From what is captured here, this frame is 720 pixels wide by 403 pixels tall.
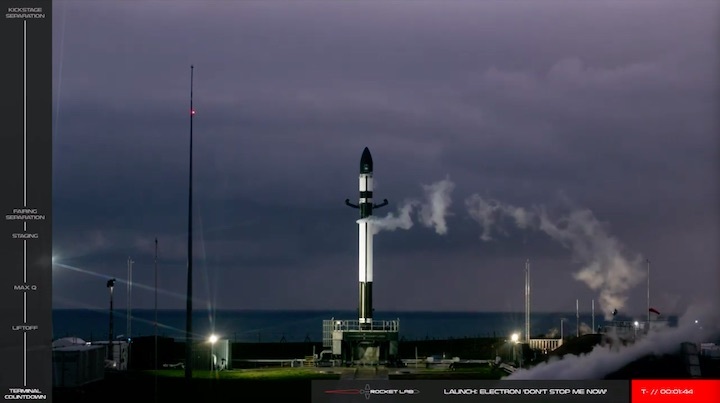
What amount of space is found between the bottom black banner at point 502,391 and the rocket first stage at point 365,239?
39.9 meters

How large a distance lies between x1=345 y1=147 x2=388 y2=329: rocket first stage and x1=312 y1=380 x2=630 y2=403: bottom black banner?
1571 inches

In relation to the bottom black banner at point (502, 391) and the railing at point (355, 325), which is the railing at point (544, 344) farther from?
the bottom black banner at point (502, 391)

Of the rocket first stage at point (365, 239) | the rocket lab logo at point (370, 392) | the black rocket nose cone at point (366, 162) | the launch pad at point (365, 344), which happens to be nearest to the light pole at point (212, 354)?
the launch pad at point (365, 344)

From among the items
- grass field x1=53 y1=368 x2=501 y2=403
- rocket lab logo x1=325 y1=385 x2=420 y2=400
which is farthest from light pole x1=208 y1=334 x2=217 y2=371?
rocket lab logo x1=325 y1=385 x2=420 y2=400

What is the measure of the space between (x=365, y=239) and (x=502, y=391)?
1628 inches

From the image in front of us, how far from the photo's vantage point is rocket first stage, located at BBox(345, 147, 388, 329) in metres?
78.3

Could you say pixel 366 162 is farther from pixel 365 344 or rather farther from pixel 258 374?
pixel 258 374

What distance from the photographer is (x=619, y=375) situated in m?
51.4

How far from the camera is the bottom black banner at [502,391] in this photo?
3828cm

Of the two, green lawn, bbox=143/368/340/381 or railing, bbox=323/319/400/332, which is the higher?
railing, bbox=323/319/400/332

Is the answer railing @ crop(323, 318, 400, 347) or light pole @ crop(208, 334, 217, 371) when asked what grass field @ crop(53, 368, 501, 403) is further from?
railing @ crop(323, 318, 400, 347)

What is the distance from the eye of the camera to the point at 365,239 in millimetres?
79500

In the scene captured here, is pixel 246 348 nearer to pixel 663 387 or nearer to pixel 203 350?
pixel 203 350

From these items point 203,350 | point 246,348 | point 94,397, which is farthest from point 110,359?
point 246,348
